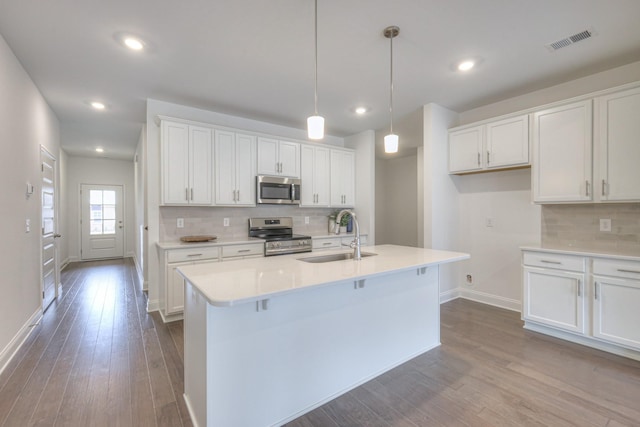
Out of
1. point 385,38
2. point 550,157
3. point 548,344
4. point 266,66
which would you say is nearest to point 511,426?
point 548,344

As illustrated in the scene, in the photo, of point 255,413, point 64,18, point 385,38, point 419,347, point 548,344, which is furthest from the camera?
point 548,344

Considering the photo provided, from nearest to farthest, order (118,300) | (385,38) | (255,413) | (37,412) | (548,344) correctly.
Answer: (255,413) < (37,412) < (385,38) < (548,344) < (118,300)

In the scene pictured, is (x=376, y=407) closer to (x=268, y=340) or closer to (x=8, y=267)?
(x=268, y=340)

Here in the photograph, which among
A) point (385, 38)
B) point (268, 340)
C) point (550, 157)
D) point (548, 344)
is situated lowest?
point (548, 344)

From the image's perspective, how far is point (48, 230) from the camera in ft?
12.9

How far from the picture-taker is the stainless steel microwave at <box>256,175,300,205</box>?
423 centimetres

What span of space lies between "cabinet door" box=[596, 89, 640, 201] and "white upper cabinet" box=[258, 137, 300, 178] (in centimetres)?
354

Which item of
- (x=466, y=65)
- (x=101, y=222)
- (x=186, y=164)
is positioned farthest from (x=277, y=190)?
(x=101, y=222)

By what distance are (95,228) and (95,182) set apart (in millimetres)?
1194

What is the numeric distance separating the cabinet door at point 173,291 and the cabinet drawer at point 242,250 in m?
0.58

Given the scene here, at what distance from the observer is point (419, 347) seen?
2.68m

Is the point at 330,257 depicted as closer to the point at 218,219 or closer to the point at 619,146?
the point at 218,219

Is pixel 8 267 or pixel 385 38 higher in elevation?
pixel 385 38

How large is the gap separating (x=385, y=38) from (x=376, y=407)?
279cm
